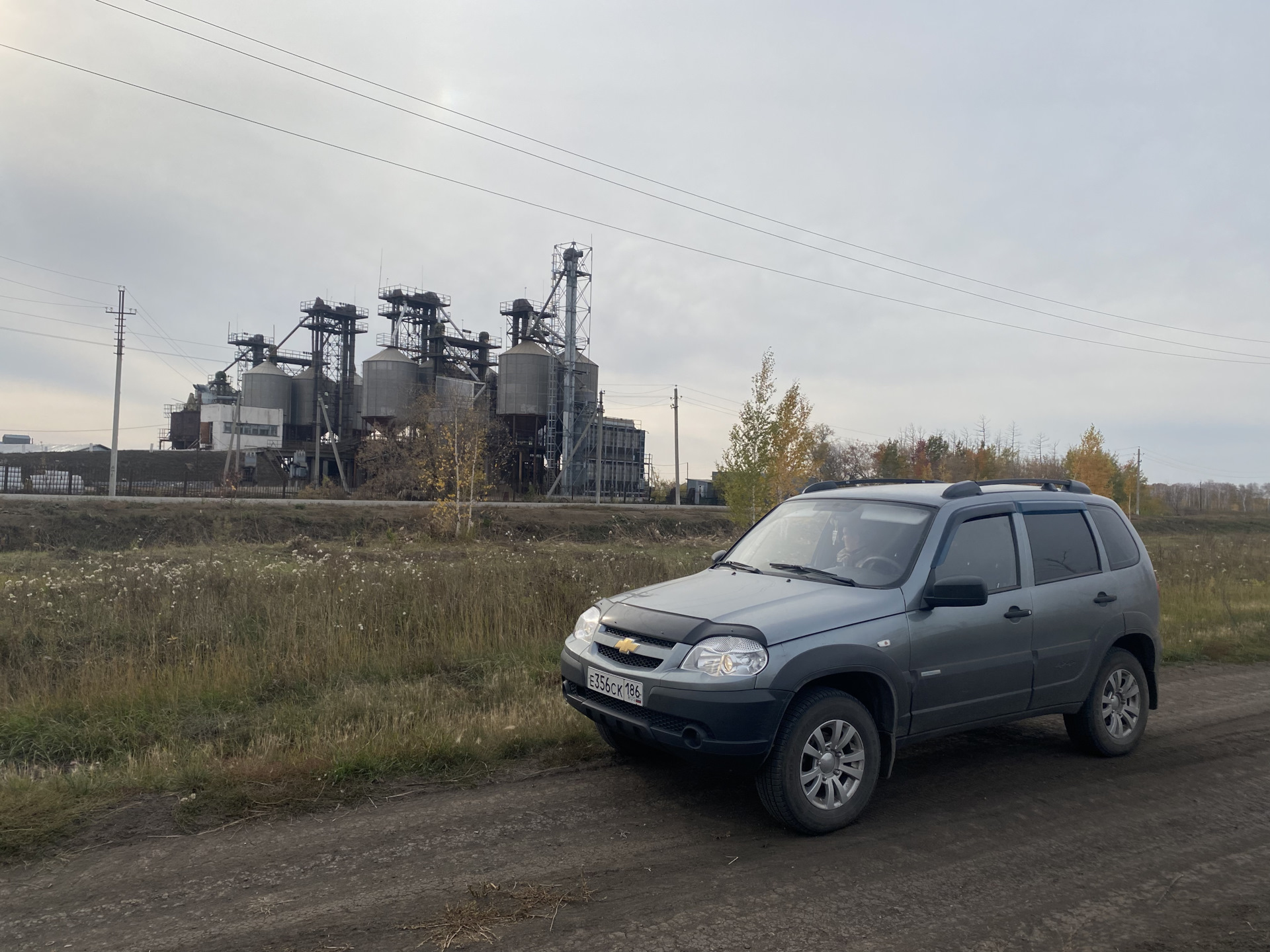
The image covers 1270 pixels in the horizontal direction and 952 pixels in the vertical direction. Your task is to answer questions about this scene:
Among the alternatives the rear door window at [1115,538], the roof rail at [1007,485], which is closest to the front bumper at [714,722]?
the roof rail at [1007,485]

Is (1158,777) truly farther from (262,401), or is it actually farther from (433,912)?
(262,401)

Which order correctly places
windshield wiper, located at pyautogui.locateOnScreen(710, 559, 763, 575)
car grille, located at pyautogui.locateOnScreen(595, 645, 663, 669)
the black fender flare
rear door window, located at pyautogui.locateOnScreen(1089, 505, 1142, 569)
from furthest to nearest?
rear door window, located at pyautogui.locateOnScreen(1089, 505, 1142, 569)
windshield wiper, located at pyautogui.locateOnScreen(710, 559, 763, 575)
car grille, located at pyautogui.locateOnScreen(595, 645, 663, 669)
the black fender flare

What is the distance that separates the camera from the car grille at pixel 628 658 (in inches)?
181

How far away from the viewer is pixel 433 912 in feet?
11.6

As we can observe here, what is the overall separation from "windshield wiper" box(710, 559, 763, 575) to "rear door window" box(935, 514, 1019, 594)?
1215 millimetres

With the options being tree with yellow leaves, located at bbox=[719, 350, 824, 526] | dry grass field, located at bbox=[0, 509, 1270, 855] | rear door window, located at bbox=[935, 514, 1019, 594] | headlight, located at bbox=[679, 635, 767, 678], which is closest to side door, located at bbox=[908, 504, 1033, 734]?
rear door window, located at bbox=[935, 514, 1019, 594]

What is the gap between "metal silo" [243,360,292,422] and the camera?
7562 cm

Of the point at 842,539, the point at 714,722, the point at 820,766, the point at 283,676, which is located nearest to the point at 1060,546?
the point at 842,539

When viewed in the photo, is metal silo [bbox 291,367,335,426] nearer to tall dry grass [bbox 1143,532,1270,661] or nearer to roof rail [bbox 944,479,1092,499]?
tall dry grass [bbox 1143,532,1270,661]

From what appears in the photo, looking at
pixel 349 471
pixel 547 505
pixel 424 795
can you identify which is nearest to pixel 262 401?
pixel 349 471

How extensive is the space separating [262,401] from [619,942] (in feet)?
265

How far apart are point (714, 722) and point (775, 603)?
846 mm

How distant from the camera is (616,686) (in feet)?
15.4

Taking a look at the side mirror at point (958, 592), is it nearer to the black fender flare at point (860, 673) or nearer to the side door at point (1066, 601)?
the black fender flare at point (860, 673)
